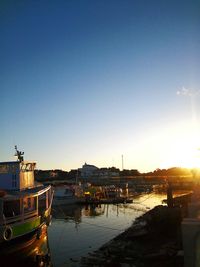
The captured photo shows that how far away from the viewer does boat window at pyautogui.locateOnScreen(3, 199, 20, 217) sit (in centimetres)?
2342

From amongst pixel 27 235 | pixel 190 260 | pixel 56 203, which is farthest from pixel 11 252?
pixel 56 203

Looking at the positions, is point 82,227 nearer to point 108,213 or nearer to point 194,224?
point 108,213

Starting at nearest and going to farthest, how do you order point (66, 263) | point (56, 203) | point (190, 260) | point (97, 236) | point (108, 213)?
1. point (190, 260)
2. point (66, 263)
3. point (97, 236)
4. point (108, 213)
5. point (56, 203)

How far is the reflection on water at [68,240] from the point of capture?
20891 mm

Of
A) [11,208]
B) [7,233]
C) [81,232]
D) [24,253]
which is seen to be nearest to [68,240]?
[81,232]

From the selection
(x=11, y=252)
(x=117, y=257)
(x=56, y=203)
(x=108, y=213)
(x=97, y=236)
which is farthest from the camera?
(x=56, y=203)

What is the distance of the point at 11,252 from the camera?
64.5ft

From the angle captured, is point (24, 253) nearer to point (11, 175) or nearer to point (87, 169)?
point (11, 175)

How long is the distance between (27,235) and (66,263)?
4.25 m

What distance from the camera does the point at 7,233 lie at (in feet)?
64.8

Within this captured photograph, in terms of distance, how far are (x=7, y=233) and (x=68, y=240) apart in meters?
14.8

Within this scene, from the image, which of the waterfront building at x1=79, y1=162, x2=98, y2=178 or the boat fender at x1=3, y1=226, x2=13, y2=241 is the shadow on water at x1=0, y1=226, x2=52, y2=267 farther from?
the waterfront building at x1=79, y1=162, x2=98, y2=178

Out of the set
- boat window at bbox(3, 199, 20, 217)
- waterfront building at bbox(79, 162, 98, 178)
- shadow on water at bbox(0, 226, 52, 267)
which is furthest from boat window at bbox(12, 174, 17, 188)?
waterfront building at bbox(79, 162, 98, 178)

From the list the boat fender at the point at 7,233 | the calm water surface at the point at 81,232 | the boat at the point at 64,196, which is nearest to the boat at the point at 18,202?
the boat fender at the point at 7,233
